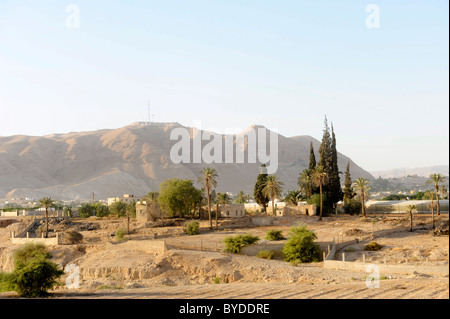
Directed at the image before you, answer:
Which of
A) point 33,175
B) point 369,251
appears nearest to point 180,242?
point 369,251

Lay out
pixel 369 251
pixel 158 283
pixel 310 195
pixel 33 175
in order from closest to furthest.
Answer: pixel 158 283, pixel 369 251, pixel 310 195, pixel 33 175

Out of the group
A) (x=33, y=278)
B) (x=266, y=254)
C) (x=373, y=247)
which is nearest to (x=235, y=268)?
(x=266, y=254)

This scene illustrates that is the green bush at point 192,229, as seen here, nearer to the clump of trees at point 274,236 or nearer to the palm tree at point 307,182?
the clump of trees at point 274,236

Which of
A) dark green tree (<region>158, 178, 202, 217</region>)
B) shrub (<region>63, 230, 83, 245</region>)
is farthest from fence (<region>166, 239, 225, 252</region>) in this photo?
dark green tree (<region>158, 178, 202, 217</region>)

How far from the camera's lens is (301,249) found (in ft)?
123

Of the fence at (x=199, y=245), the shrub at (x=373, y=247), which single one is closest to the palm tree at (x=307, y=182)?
the fence at (x=199, y=245)

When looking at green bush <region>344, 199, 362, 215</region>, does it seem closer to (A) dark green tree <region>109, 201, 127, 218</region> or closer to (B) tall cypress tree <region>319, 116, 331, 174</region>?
(B) tall cypress tree <region>319, 116, 331, 174</region>

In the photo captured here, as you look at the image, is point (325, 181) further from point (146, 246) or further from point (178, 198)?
point (146, 246)

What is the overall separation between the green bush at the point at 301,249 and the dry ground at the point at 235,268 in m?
1.67

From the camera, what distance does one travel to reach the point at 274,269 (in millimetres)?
32844

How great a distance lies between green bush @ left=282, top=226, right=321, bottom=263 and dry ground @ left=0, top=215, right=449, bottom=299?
1.67 meters

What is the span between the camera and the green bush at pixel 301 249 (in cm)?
3706
